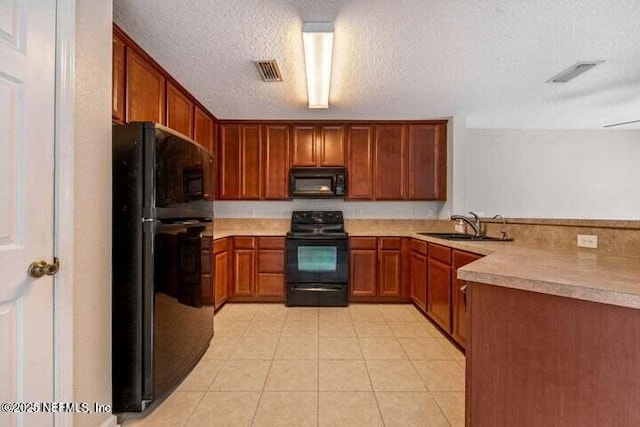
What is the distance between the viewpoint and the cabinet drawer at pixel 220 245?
3203 millimetres

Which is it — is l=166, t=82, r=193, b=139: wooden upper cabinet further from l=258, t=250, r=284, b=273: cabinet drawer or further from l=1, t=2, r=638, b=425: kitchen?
l=258, t=250, r=284, b=273: cabinet drawer

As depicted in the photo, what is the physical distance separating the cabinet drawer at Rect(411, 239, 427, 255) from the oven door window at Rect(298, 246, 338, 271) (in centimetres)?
95

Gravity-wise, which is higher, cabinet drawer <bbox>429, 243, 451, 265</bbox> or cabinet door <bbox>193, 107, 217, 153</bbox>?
cabinet door <bbox>193, 107, 217, 153</bbox>

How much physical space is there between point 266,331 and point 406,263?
191cm

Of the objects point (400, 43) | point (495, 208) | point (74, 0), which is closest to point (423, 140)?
point (495, 208)

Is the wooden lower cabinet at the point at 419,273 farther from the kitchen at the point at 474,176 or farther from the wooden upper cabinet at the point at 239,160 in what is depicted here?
the wooden upper cabinet at the point at 239,160

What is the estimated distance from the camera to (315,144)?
3.95m

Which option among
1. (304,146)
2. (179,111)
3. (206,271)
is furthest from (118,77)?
Answer: (304,146)

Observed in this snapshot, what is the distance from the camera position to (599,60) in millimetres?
2363

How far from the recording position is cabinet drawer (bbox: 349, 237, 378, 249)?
12.3ft

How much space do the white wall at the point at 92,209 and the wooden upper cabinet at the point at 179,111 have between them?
3.78 feet

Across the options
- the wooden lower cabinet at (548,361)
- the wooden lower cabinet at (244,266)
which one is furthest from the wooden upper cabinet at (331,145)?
the wooden lower cabinet at (548,361)

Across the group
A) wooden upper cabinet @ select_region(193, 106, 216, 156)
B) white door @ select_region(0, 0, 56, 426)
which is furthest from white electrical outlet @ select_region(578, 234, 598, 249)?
wooden upper cabinet @ select_region(193, 106, 216, 156)

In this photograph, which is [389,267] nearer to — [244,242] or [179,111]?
[244,242]
